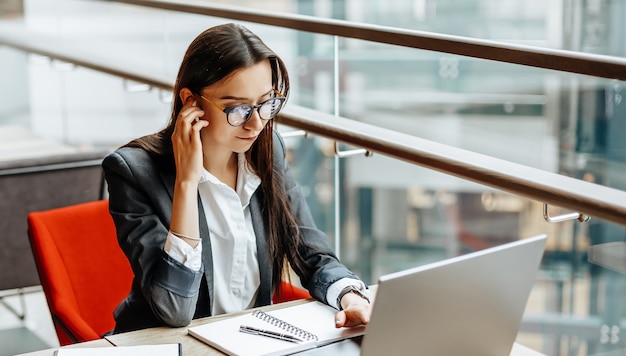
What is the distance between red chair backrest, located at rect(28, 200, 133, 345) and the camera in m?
2.47

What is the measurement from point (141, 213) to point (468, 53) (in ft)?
2.89

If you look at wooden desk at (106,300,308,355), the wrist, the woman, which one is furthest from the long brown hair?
wooden desk at (106,300,308,355)

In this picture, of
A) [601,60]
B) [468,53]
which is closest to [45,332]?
[468,53]

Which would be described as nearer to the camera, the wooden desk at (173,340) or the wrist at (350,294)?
the wooden desk at (173,340)

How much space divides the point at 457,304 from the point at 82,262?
1.41 meters

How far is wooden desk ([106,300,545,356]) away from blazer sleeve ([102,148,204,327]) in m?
0.03

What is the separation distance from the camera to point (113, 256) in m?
2.68

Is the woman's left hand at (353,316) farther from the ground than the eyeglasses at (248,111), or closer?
closer

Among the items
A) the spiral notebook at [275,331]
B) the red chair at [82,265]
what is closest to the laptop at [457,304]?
the spiral notebook at [275,331]

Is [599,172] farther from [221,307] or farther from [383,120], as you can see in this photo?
[221,307]

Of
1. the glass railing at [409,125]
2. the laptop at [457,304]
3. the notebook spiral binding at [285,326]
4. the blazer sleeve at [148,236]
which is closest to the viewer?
the laptop at [457,304]

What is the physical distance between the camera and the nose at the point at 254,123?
6.72ft

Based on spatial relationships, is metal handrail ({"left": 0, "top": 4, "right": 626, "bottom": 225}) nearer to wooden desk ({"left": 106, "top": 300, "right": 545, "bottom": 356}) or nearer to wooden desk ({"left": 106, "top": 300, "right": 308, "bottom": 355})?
wooden desk ({"left": 106, "top": 300, "right": 545, "bottom": 356})

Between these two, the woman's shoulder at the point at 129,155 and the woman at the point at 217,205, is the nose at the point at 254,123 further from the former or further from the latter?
the woman's shoulder at the point at 129,155
